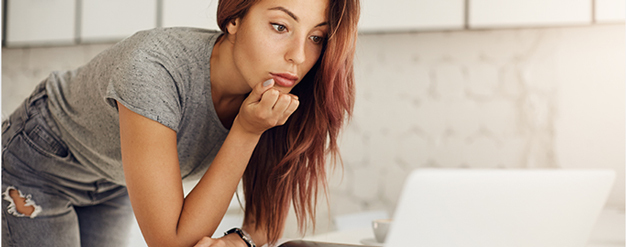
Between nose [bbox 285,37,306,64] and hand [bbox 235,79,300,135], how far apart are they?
45mm

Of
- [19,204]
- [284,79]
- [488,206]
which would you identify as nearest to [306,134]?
[284,79]

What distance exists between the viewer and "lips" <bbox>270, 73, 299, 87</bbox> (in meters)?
0.64

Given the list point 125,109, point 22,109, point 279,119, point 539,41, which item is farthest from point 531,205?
point 539,41

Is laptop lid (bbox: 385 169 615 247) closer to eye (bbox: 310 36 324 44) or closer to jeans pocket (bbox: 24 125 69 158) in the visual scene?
eye (bbox: 310 36 324 44)

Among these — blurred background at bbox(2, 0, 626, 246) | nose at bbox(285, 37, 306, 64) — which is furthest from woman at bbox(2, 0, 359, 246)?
blurred background at bbox(2, 0, 626, 246)

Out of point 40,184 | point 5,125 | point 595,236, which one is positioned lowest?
point 595,236

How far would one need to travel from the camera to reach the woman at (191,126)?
0.58 metres

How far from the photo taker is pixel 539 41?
1.81 metres

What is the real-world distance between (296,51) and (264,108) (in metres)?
0.10

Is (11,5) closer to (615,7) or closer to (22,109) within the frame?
(22,109)

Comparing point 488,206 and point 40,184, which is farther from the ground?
point 488,206

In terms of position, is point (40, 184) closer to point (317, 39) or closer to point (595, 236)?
point (317, 39)

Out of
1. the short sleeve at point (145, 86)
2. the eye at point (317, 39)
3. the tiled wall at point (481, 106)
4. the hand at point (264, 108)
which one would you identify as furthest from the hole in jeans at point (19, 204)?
the tiled wall at point (481, 106)

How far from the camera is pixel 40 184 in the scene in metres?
0.82
